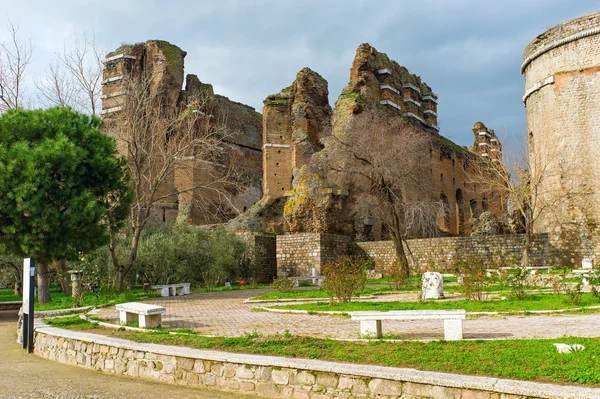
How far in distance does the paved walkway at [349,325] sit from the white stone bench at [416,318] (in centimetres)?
32

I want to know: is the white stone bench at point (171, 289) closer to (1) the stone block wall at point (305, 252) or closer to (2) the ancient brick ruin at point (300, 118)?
(1) the stone block wall at point (305, 252)

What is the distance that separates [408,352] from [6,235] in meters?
10.8

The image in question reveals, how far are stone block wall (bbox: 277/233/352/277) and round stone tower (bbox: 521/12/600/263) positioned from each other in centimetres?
837

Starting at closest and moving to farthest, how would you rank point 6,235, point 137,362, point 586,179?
1. point 137,362
2. point 6,235
3. point 586,179

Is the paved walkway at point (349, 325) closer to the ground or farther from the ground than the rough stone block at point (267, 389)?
farther from the ground

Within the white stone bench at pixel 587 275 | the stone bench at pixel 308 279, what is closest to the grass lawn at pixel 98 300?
the stone bench at pixel 308 279

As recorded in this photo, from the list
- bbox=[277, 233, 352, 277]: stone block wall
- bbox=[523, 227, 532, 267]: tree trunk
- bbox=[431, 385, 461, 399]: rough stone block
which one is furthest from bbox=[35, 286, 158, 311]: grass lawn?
bbox=[523, 227, 532, 267]: tree trunk

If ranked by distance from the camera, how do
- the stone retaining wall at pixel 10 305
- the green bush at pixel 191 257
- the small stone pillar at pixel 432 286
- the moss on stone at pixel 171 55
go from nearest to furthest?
the small stone pillar at pixel 432 286
the stone retaining wall at pixel 10 305
the green bush at pixel 191 257
the moss on stone at pixel 171 55

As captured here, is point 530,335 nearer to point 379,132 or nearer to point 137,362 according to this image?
point 137,362

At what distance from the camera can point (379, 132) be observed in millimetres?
22500

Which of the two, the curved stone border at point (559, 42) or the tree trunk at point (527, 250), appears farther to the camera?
the curved stone border at point (559, 42)

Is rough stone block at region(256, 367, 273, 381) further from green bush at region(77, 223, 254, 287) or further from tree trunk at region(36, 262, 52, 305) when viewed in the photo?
green bush at region(77, 223, 254, 287)

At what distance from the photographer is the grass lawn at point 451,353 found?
4.04 meters

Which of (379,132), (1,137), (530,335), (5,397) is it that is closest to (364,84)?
(379,132)
